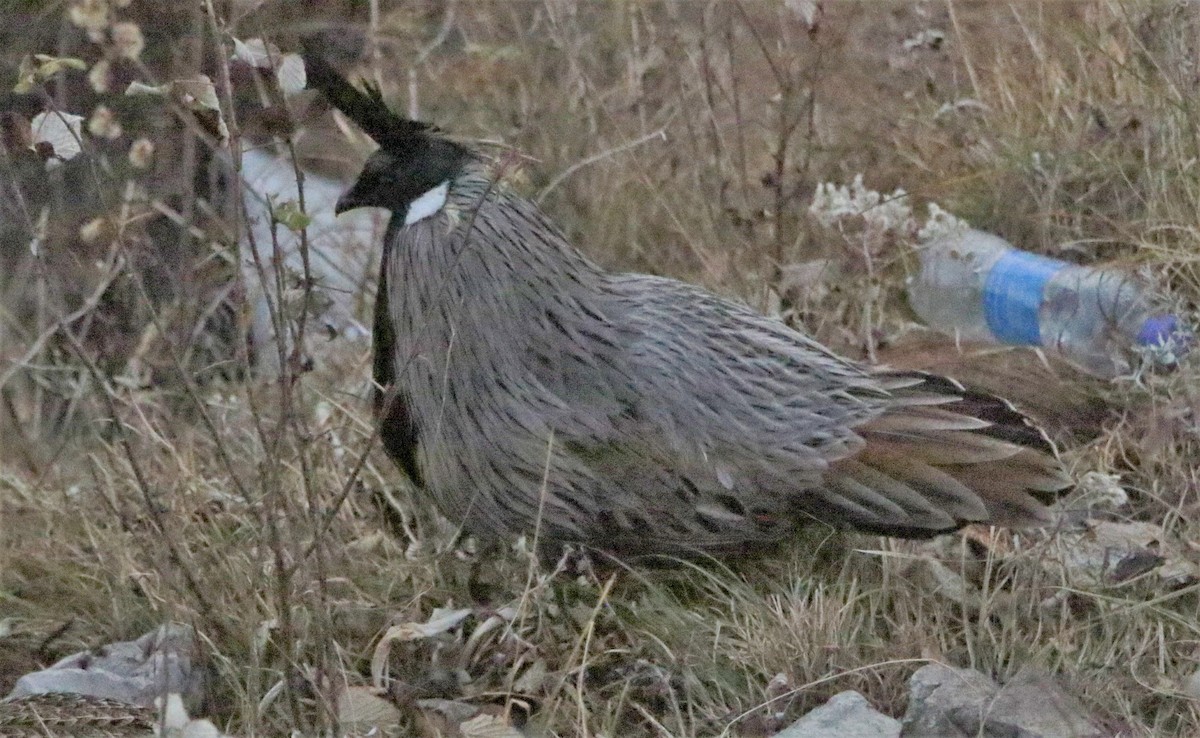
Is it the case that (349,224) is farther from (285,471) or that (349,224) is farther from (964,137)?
(964,137)

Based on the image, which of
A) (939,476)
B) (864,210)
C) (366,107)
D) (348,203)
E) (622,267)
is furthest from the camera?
(622,267)

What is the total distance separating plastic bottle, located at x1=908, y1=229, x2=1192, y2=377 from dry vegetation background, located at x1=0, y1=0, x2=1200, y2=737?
60 millimetres

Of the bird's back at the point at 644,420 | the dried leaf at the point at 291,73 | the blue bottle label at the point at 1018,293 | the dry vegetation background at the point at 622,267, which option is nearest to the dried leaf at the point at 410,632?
the dry vegetation background at the point at 622,267

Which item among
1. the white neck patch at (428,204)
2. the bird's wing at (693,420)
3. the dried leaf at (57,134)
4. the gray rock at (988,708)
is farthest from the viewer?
the white neck patch at (428,204)

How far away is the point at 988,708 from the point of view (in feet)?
7.34

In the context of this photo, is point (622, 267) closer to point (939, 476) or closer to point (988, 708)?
point (939, 476)

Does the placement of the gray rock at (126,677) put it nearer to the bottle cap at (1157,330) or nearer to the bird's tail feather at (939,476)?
the bird's tail feather at (939,476)

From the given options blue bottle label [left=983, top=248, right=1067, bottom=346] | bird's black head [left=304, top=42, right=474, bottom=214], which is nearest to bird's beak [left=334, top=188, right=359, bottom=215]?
bird's black head [left=304, top=42, right=474, bottom=214]

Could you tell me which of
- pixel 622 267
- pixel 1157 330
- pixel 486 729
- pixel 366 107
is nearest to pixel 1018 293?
pixel 1157 330

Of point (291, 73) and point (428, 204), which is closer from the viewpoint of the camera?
point (291, 73)

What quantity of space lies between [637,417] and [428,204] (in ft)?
1.69

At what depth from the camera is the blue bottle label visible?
343cm

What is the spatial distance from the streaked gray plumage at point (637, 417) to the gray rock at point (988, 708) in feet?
0.90

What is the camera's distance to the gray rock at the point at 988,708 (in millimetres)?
2225
